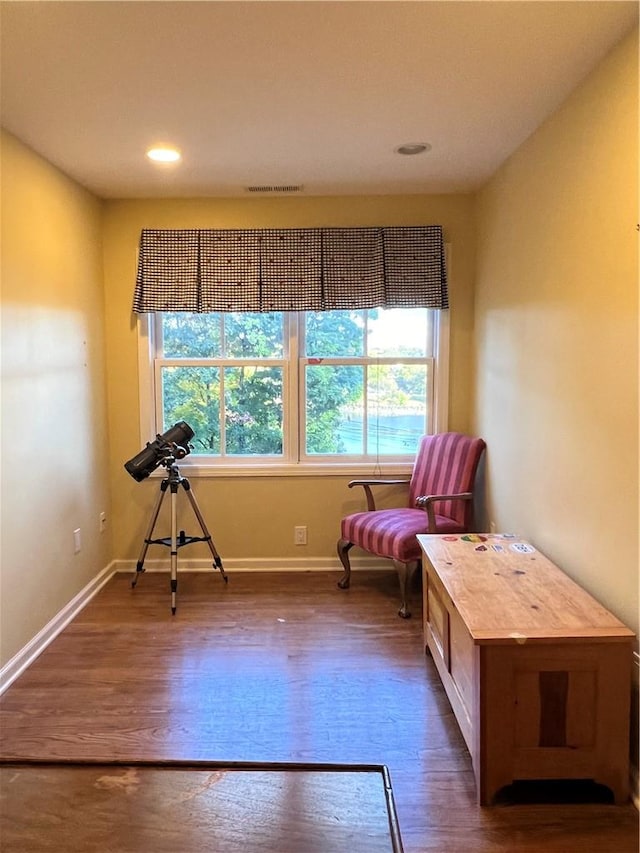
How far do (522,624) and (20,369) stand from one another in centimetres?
230

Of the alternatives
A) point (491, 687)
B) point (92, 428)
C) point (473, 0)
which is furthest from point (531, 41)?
point (92, 428)

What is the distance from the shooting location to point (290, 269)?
11.6 feet

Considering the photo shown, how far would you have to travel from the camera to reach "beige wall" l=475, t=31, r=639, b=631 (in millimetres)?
1843

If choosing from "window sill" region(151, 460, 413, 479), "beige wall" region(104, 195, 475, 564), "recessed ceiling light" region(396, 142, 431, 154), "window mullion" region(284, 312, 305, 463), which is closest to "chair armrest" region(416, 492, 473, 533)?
"window sill" region(151, 460, 413, 479)

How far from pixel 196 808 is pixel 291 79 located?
2452mm

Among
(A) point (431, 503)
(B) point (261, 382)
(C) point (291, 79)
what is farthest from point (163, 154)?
(A) point (431, 503)

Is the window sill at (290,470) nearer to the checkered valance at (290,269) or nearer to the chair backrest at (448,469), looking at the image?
the chair backrest at (448,469)

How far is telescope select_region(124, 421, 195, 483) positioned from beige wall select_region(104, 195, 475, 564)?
40 centimetres

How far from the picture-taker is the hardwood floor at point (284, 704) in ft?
5.65

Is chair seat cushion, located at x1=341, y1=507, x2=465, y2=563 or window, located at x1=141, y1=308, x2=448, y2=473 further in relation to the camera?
window, located at x1=141, y1=308, x2=448, y2=473

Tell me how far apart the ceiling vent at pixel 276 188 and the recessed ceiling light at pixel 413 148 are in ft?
2.41

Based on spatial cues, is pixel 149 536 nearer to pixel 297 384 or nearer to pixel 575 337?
pixel 297 384

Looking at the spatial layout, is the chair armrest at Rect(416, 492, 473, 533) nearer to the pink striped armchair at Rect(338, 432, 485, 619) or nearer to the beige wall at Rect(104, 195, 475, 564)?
the pink striped armchair at Rect(338, 432, 485, 619)

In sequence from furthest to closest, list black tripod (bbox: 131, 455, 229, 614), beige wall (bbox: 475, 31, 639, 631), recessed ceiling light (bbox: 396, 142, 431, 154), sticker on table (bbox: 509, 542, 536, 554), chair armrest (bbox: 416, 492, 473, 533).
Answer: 1. black tripod (bbox: 131, 455, 229, 614)
2. chair armrest (bbox: 416, 492, 473, 533)
3. recessed ceiling light (bbox: 396, 142, 431, 154)
4. sticker on table (bbox: 509, 542, 536, 554)
5. beige wall (bbox: 475, 31, 639, 631)
